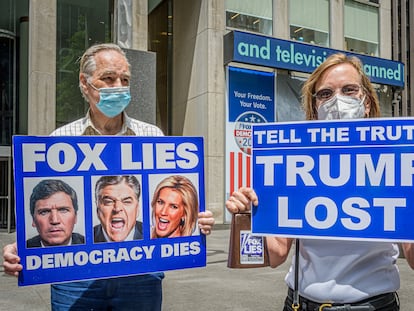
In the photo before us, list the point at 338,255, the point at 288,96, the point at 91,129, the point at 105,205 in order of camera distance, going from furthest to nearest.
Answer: the point at 288,96 < the point at 91,129 < the point at 105,205 < the point at 338,255

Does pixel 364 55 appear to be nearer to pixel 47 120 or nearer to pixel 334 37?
pixel 334 37

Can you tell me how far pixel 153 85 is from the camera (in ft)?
19.2

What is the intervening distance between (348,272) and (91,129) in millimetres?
1410

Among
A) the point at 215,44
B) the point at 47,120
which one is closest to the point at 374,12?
the point at 215,44

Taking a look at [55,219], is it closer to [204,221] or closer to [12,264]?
[12,264]

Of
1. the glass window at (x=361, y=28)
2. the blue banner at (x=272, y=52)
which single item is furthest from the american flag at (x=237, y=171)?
the glass window at (x=361, y=28)

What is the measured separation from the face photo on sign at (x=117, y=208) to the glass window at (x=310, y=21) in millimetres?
17383

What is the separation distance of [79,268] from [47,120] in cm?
1274

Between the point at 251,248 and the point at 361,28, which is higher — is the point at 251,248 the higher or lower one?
the lower one

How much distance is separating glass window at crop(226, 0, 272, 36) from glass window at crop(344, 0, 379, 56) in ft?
13.4

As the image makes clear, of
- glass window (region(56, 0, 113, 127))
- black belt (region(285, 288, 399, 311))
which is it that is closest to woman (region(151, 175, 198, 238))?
black belt (region(285, 288, 399, 311))

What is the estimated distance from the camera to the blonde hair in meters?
2.22

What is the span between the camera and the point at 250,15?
17781 mm

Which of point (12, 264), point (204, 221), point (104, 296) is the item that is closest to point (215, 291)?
point (204, 221)
